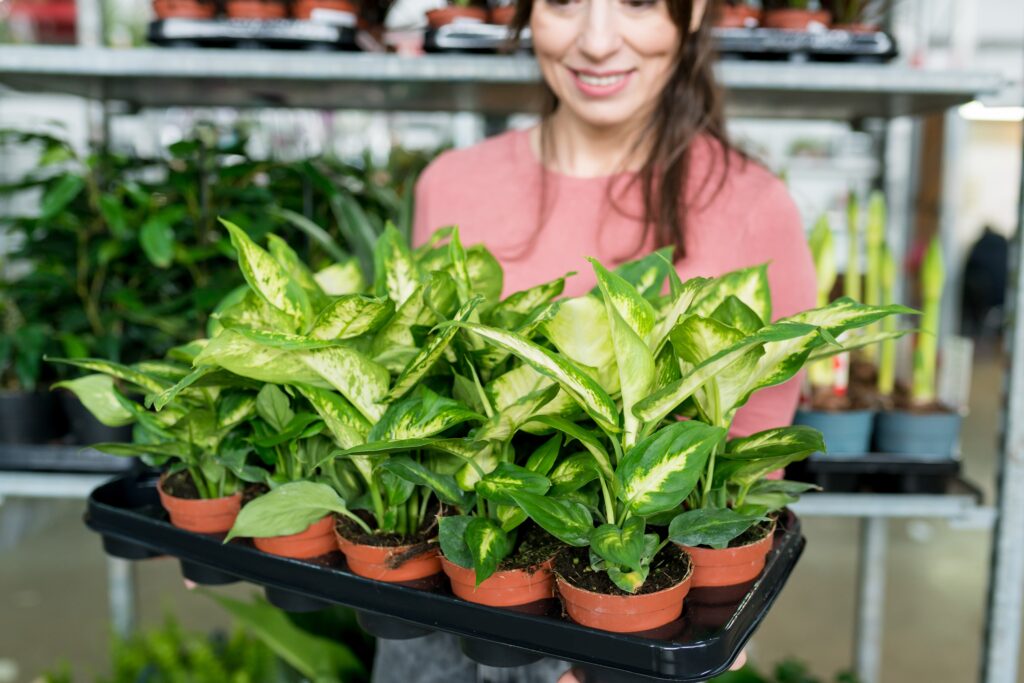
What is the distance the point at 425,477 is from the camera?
618 mm

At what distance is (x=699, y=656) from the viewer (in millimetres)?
593

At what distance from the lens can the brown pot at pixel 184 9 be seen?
4.22 feet

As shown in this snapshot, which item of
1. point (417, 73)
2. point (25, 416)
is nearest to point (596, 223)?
point (417, 73)

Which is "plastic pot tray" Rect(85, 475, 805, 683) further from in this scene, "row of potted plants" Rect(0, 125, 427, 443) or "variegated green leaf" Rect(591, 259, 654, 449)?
"row of potted plants" Rect(0, 125, 427, 443)

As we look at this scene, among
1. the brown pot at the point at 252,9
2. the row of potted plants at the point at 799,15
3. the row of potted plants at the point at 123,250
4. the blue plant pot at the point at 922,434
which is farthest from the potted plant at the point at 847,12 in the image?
the brown pot at the point at 252,9

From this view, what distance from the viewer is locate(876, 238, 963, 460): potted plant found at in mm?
1307

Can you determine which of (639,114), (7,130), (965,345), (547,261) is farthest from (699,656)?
(7,130)

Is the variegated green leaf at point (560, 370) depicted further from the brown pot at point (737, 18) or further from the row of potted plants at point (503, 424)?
the brown pot at point (737, 18)

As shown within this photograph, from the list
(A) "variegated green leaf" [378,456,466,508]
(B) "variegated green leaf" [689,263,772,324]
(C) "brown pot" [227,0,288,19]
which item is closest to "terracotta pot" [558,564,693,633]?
(A) "variegated green leaf" [378,456,466,508]

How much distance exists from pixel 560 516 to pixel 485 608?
Answer: 0.12 metres

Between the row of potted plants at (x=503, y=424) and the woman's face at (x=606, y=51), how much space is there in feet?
1.20

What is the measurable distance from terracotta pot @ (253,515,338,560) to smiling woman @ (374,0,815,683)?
23 centimetres

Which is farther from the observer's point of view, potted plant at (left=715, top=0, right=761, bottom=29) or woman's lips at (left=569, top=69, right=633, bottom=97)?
potted plant at (left=715, top=0, right=761, bottom=29)

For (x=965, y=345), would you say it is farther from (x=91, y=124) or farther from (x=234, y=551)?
(x=91, y=124)
